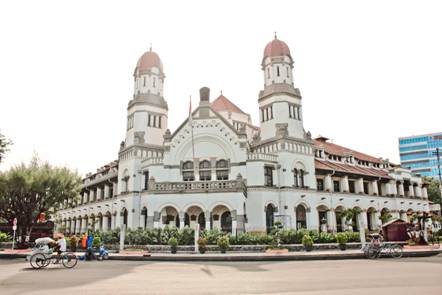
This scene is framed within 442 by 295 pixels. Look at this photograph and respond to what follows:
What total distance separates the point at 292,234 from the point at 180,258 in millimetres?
9368

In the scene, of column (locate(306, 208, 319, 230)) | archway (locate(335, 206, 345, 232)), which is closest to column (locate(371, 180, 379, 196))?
archway (locate(335, 206, 345, 232))

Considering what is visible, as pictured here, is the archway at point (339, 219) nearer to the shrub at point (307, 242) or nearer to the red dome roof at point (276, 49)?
the shrub at point (307, 242)

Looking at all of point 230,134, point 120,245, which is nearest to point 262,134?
point 230,134

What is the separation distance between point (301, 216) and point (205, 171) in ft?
37.7

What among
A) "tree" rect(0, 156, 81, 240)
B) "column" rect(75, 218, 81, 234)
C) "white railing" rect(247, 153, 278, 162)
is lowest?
"column" rect(75, 218, 81, 234)

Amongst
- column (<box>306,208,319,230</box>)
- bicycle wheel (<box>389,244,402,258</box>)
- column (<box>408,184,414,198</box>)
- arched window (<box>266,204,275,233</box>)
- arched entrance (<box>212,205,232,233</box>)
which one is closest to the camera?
bicycle wheel (<box>389,244,402,258</box>)

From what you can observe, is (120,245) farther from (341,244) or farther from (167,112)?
(167,112)

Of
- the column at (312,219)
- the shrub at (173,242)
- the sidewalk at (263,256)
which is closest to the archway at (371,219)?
the column at (312,219)

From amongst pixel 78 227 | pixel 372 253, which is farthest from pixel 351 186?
pixel 78 227

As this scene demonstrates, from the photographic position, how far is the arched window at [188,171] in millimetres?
37969

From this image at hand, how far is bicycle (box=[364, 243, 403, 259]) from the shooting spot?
2133cm

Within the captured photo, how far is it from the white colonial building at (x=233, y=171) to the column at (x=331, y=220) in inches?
4.8

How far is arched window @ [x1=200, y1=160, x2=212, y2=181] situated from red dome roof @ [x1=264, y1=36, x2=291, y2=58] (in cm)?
1526

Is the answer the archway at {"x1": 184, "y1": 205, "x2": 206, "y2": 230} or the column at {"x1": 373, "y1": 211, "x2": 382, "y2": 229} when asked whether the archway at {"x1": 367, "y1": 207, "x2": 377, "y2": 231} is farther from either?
the archway at {"x1": 184, "y1": 205, "x2": 206, "y2": 230}
